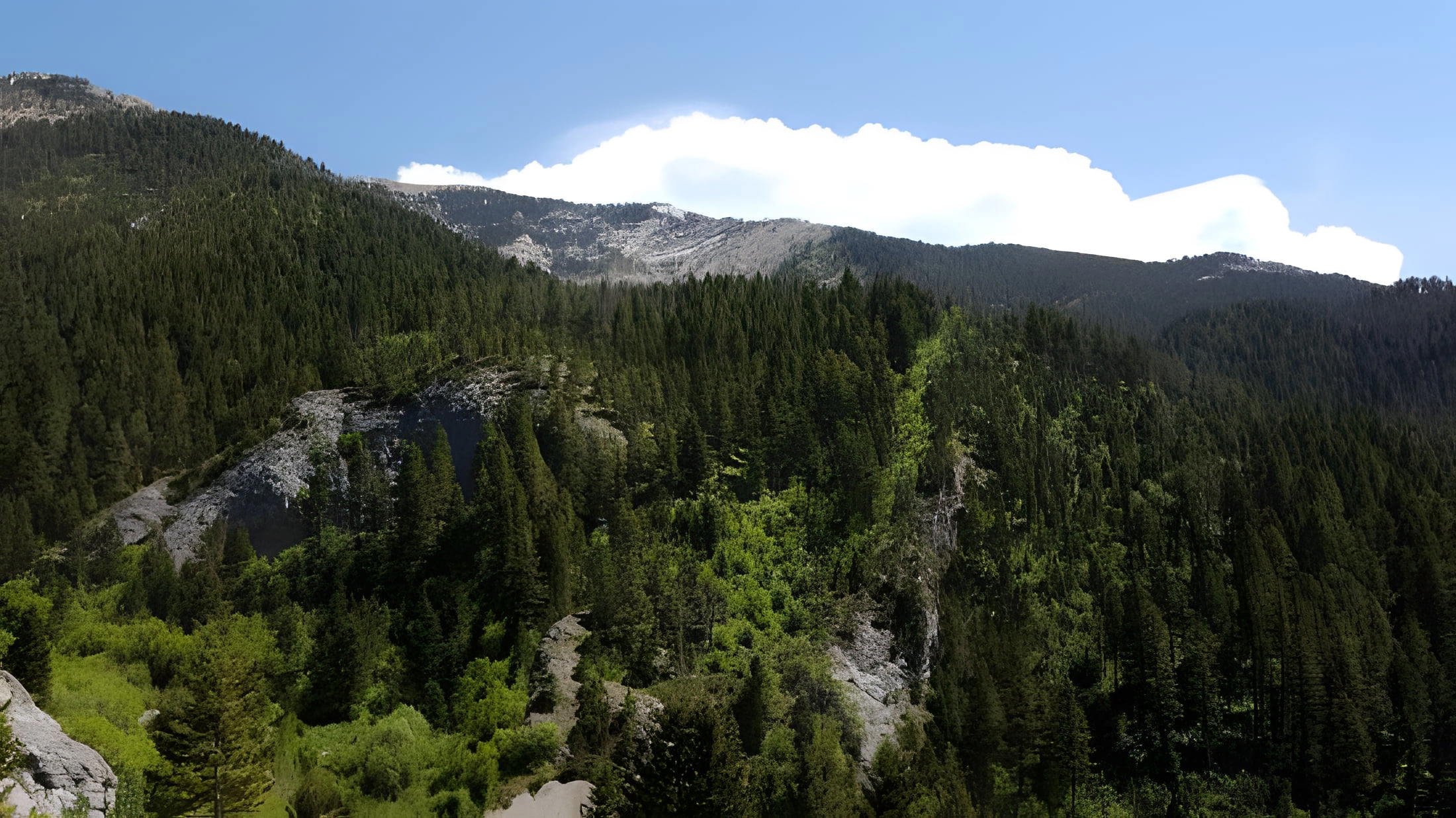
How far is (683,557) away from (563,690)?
22.5 m

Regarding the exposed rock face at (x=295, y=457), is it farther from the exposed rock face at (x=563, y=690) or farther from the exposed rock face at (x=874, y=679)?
the exposed rock face at (x=874, y=679)

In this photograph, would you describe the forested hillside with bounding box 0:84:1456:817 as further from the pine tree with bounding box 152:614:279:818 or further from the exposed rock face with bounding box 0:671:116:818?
the exposed rock face with bounding box 0:671:116:818

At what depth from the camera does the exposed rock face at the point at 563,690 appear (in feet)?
202

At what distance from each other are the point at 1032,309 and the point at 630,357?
82.3 metres

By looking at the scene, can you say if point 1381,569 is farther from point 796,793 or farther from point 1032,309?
point 796,793

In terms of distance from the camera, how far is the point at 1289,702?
95.6m

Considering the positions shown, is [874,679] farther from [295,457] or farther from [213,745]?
[295,457]

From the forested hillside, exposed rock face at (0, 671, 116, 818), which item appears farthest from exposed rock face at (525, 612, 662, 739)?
exposed rock face at (0, 671, 116, 818)

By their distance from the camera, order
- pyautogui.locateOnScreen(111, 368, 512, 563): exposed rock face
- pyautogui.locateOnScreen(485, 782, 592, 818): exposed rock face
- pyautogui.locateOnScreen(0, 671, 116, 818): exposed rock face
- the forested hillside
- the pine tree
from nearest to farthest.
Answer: pyautogui.locateOnScreen(0, 671, 116, 818): exposed rock face < the pine tree < pyautogui.locateOnScreen(485, 782, 592, 818): exposed rock face < the forested hillside < pyautogui.locateOnScreen(111, 368, 512, 563): exposed rock face

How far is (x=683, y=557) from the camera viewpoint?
85.9 meters

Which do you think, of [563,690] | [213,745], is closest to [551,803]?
[563,690]

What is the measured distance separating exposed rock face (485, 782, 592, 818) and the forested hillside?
0.91m

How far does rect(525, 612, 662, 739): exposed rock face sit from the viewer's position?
61625mm

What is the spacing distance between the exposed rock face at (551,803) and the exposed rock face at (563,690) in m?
4.82
